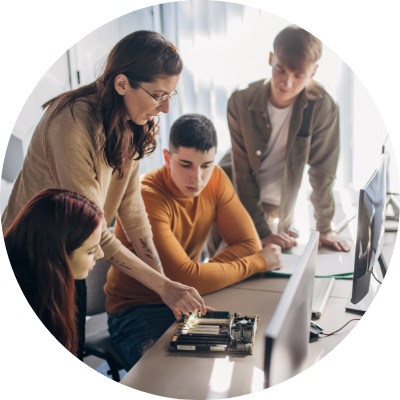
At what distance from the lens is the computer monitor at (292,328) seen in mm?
1086

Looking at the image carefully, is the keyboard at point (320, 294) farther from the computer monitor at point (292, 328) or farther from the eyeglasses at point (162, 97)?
the eyeglasses at point (162, 97)

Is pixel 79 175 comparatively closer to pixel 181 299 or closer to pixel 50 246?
pixel 50 246

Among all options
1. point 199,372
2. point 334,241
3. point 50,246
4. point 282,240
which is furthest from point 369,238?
point 50,246

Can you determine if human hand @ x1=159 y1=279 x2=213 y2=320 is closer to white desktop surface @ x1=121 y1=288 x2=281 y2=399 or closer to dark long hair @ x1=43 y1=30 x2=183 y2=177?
white desktop surface @ x1=121 y1=288 x2=281 y2=399

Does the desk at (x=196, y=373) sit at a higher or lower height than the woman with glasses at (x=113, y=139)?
lower

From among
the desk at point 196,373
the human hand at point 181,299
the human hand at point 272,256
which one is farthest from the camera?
the human hand at point 272,256

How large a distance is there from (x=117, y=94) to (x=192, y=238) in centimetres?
41

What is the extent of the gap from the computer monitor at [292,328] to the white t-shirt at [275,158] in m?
0.22

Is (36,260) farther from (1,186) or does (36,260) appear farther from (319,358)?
(319,358)

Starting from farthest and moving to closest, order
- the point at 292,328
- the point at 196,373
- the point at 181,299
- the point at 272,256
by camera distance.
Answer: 1. the point at 272,256
2. the point at 181,299
3. the point at 196,373
4. the point at 292,328

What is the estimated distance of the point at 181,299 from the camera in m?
1.51

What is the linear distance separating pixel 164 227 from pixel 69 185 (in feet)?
0.88

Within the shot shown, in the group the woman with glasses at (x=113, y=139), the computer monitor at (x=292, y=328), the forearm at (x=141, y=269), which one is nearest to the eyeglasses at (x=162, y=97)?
the woman with glasses at (x=113, y=139)

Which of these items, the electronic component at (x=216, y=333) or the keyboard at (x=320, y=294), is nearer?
the electronic component at (x=216, y=333)
